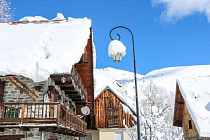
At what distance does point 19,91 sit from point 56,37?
3.82 m

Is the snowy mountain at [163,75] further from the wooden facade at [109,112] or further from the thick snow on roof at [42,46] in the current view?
the thick snow on roof at [42,46]

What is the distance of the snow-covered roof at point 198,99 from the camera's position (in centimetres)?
1468

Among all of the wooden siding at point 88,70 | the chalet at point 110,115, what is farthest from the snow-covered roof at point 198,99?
the chalet at point 110,115

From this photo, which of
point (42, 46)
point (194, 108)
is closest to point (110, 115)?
point (194, 108)

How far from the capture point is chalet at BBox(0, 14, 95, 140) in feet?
38.5

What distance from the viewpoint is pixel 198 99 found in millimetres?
17156

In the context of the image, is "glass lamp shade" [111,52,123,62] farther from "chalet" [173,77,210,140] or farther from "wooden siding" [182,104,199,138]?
"wooden siding" [182,104,199,138]

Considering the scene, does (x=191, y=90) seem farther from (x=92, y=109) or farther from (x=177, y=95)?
(x=92, y=109)

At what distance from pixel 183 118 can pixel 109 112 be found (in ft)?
29.8

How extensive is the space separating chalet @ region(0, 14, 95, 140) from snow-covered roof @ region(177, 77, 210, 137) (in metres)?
6.46

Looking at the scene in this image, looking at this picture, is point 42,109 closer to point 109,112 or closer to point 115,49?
point 115,49

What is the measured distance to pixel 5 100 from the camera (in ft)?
43.2

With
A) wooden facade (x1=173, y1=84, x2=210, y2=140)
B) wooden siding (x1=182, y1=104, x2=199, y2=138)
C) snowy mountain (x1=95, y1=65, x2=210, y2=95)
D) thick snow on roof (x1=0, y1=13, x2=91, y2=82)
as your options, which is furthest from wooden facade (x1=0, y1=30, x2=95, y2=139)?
snowy mountain (x1=95, y1=65, x2=210, y2=95)

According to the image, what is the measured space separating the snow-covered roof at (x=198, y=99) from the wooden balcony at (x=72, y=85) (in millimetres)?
6299
